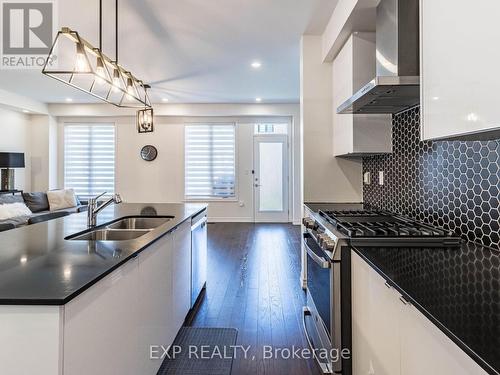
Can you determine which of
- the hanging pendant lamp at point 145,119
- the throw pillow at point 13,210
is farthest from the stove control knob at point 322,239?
the throw pillow at point 13,210

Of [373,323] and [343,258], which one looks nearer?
[373,323]

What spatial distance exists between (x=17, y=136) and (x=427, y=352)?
334 inches

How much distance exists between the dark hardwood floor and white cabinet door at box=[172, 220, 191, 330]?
27 centimetres

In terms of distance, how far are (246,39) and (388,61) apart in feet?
7.14

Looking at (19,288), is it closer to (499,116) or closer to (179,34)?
(499,116)

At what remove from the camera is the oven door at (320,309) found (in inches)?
65.2

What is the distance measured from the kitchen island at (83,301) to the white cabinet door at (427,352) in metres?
1.04

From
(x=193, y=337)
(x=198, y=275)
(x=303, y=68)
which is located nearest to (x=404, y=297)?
(x=193, y=337)

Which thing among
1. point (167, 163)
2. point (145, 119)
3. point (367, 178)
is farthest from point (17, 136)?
point (367, 178)

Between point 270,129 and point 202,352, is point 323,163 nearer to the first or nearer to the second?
point 202,352

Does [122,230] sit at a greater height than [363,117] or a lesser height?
lesser

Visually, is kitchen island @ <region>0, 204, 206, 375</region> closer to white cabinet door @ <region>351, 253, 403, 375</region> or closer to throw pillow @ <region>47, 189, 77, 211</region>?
white cabinet door @ <region>351, 253, 403, 375</region>

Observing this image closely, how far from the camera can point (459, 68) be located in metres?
1.07

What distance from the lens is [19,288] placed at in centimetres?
97
